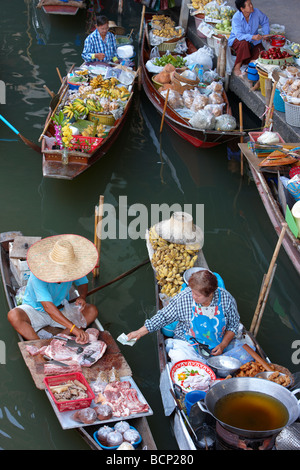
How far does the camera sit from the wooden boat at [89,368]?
423 centimetres

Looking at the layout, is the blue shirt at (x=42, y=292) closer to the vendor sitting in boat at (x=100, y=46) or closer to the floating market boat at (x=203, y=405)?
the floating market boat at (x=203, y=405)

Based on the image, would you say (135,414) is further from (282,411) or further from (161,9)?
(161,9)

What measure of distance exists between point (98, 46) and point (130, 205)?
390cm

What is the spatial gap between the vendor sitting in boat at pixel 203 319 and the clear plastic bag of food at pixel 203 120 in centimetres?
445

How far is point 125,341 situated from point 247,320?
188cm

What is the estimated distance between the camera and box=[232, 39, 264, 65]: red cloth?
10281 millimetres

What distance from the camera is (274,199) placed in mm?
6953

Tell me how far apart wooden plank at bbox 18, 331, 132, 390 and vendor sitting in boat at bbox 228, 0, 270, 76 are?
7.06 m

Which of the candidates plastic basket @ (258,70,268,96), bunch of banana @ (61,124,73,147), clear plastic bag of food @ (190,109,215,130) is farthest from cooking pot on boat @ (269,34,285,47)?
bunch of banana @ (61,124,73,147)

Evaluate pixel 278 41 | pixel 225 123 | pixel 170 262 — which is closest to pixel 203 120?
pixel 225 123

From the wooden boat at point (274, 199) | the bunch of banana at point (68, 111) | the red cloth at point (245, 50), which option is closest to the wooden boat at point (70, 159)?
the bunch of banana at point (68, 111)

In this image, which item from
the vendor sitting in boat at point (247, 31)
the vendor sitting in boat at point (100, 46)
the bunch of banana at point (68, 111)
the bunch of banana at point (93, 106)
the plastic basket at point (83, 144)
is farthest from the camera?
the vendor sitting in boat at point (100, 46)

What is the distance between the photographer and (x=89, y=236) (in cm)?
741
